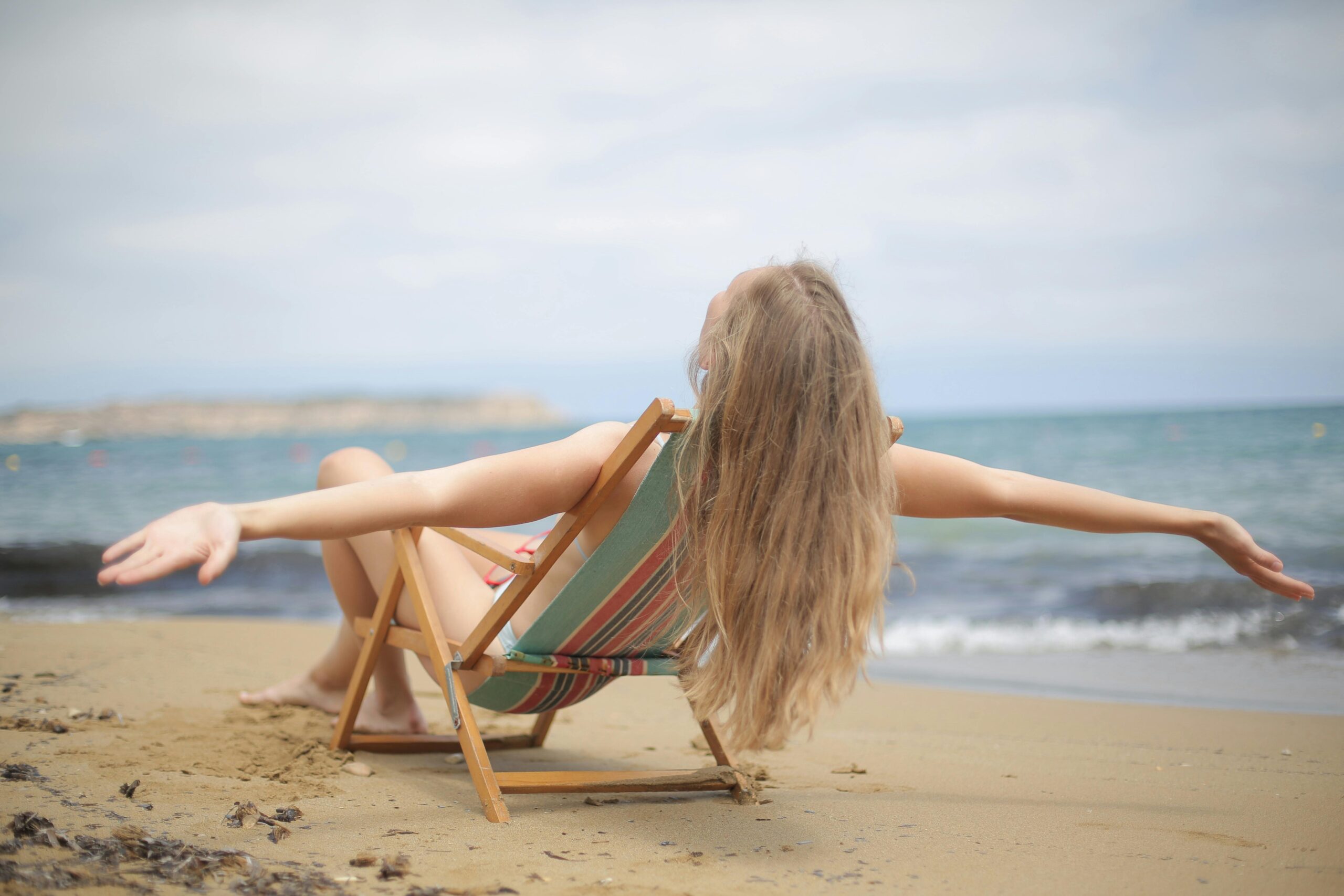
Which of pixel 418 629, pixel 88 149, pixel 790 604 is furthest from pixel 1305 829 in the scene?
pixel 88 149

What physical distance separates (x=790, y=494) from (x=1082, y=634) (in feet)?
18.9

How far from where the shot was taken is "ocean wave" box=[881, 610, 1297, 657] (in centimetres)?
597

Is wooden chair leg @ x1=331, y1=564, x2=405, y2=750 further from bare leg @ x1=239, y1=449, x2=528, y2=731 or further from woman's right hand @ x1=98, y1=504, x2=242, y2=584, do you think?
woman's right hand @ x1=98, y1=504, x2=242, y2=584

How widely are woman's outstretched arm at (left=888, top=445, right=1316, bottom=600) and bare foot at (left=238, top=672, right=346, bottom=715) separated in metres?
2.26

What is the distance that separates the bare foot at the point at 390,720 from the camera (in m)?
2.94

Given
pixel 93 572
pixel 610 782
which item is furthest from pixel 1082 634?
pixel 93 572

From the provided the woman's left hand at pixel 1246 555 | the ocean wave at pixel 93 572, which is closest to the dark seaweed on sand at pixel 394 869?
the woman's left hand at pixel 1246 555

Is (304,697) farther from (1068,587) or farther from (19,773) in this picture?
(1068,587)

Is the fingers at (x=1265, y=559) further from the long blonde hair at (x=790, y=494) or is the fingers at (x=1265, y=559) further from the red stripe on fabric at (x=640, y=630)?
the red stripe on fabric at (x=640, y=630)

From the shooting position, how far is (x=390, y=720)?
2.95 metres

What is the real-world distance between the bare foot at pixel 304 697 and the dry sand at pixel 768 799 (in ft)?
0.28

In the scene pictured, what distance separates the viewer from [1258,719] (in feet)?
12.3

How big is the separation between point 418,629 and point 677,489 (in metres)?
1.11

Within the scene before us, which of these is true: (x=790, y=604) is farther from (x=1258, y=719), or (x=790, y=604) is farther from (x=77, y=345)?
(x=77, y=345)
